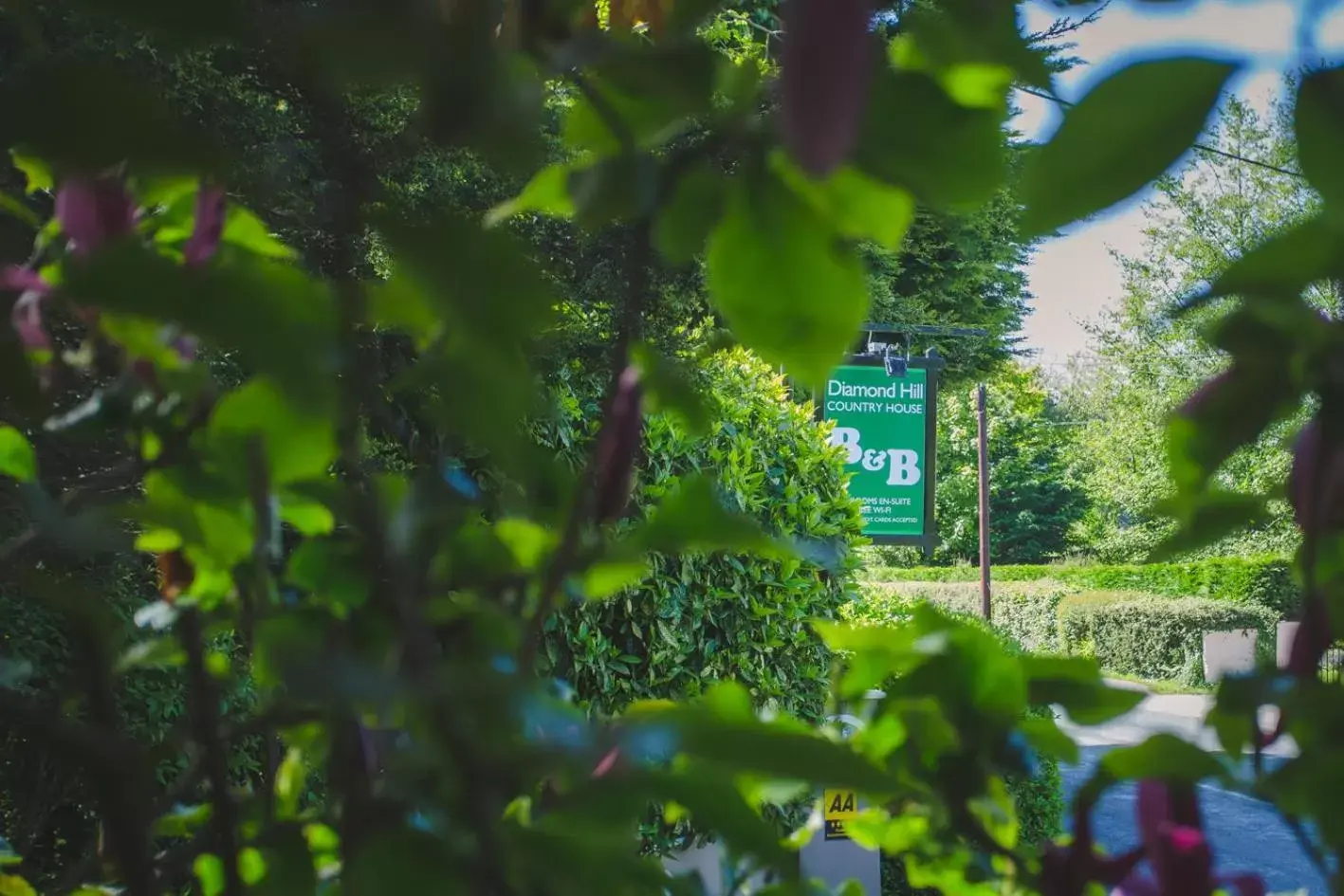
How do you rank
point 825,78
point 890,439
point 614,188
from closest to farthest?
1. point 825,78
2. point 614,188
3. point 890,439

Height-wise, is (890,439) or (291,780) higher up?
(890,439)

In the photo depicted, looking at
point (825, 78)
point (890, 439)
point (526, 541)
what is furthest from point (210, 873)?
point (890, 439)

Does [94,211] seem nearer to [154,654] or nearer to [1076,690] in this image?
[154,654]

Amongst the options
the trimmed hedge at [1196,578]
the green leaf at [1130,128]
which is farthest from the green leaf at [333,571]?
the trimmed hedge at [1196,578]

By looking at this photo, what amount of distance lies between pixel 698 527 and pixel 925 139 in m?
0.14

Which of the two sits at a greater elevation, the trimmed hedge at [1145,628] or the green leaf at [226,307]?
the green leaf at [226,307]

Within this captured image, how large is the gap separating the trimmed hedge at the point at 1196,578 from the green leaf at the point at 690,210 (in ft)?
50.6

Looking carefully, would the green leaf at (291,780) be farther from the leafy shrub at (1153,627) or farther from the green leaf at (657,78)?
the leafy shrub at (1153,627)

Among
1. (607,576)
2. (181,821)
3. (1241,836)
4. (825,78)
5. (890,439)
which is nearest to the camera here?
(825,78)

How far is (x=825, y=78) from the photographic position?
215 mm

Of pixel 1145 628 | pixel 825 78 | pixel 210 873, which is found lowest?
pixel 1145 628

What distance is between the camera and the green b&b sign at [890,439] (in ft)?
20.8

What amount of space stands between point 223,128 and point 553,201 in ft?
8.72

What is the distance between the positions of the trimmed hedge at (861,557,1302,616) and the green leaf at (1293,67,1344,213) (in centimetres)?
1540
